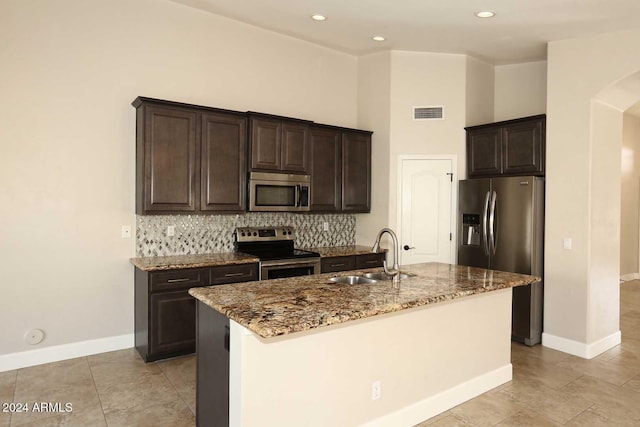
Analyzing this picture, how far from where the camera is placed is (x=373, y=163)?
5660 mm

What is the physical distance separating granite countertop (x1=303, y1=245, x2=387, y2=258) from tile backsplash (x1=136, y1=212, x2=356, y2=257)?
0.49 ft

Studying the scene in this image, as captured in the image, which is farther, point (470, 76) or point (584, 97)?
point (470, 76)

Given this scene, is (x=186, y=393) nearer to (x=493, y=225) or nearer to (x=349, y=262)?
(x=349, y=262)

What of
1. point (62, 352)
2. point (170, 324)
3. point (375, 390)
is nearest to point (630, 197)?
point (375, 390)

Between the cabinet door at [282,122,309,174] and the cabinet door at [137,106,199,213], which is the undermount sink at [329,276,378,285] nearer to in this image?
the cabinet door at [137,106,199,213]

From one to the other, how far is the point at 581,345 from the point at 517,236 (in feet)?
4.03

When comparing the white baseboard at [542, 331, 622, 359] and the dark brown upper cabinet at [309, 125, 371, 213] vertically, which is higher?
the dark brown upper cabinet at [309, 125, 371, 213]

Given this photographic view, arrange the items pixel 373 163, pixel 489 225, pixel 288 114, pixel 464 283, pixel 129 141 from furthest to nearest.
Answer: pixel 373 163 → pixel 288 114 → pixel 489 225 → pixel 129 141 → pixel 464 283

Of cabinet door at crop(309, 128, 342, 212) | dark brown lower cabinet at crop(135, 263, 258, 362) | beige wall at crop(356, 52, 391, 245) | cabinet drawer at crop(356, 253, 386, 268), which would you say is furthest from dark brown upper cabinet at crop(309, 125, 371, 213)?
dark brown lower cabinet at crop(135, 263, 258, 362)

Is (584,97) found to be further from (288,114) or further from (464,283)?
(288,114)

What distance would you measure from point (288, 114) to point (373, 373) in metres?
3.52

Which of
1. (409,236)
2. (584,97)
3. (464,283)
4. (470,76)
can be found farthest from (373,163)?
(464,283)

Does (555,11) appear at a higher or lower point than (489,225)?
higher

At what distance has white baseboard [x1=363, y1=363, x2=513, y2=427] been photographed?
2.73 m
